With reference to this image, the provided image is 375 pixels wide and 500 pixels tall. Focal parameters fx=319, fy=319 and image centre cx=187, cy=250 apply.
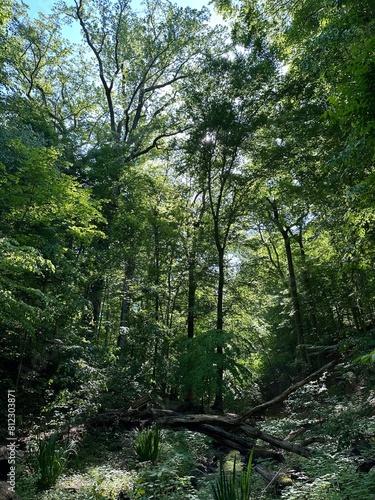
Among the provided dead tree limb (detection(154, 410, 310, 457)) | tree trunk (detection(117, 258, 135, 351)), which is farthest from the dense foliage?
dead tree limb (detection(154, 410, 310, 457))

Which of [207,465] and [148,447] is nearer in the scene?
[148,447]

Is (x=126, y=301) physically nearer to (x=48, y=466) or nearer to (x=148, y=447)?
(x=148, y=447)

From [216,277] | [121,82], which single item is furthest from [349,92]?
[121,82]

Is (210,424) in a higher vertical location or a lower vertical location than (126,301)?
lower

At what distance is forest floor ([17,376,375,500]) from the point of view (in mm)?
3139

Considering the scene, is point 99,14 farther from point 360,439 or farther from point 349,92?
point 360,439

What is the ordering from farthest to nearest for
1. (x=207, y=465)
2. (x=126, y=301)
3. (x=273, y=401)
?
(x=126, y=301) < (x=273, y=401) < (x=207, y=465)

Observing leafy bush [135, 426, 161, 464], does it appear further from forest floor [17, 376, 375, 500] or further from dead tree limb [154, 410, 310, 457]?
dead tree limb [154, 410, 310, 457]

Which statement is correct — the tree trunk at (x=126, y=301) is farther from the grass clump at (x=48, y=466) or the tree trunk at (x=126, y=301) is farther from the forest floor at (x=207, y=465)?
the grass clump at (x=48, y=466)

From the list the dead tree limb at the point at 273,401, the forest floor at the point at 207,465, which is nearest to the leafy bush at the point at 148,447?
the forest floor at the point at 207,465

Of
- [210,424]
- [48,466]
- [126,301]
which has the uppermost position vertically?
[126,301]

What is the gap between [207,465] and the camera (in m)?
5.51

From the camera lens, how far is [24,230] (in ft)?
20.8

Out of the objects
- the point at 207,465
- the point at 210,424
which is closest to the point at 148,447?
the point at 207,465
